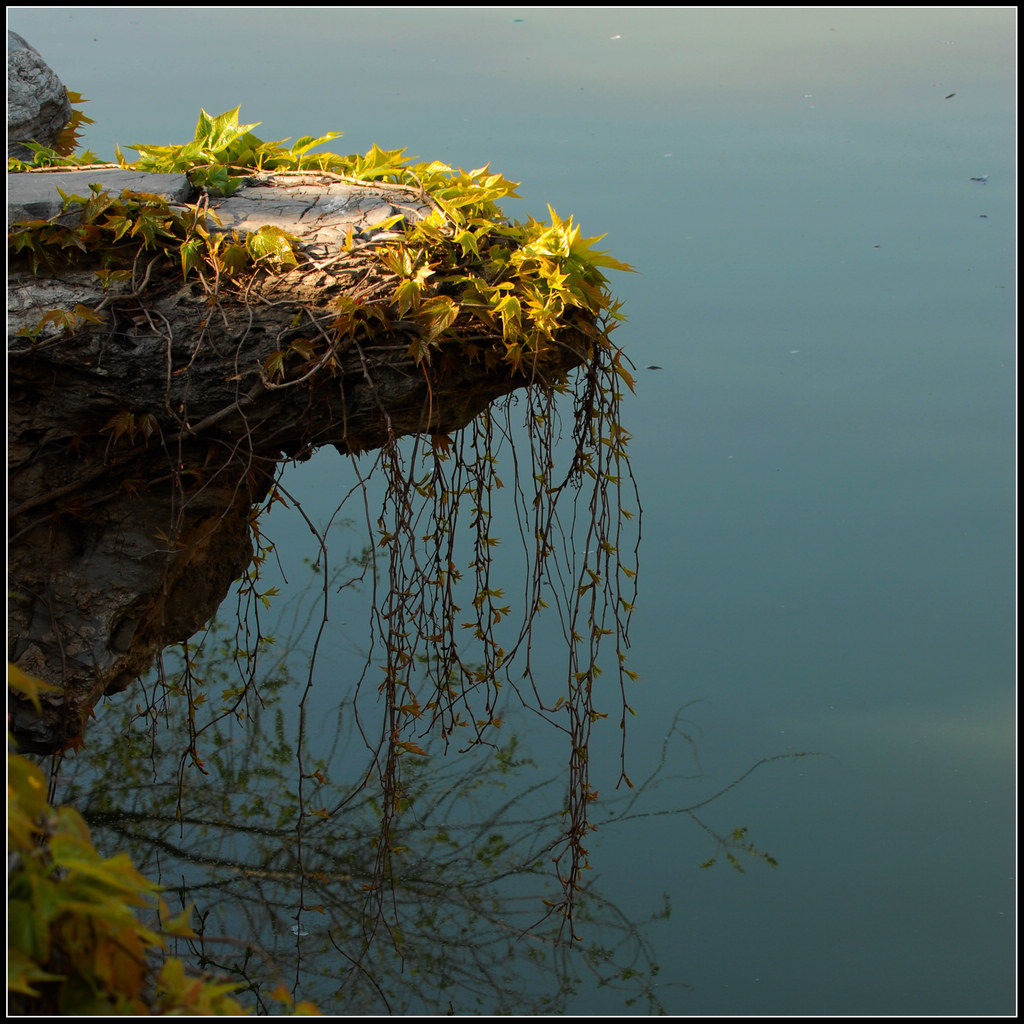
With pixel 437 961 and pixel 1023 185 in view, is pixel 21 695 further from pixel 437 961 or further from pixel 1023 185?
pixel 1023 185

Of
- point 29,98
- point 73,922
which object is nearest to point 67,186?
point 29,98

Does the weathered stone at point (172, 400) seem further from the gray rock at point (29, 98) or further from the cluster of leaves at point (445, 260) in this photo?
the gray rock at point (29, 98)

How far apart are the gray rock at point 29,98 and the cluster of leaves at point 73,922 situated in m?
2.06

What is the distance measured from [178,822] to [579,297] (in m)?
1.50

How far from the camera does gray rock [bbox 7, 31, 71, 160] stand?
2.33m

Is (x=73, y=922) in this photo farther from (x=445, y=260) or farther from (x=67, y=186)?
(x=67, y=186)

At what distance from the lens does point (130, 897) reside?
0.63 m

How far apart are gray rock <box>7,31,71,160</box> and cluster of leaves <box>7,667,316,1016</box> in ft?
6.77

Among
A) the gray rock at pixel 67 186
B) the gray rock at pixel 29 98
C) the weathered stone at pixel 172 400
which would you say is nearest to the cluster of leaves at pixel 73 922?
the weathered stone at pixel 172 400

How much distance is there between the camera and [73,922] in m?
0.63

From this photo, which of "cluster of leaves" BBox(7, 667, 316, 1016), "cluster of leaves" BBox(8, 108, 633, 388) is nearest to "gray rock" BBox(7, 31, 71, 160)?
"cluster of leaves" BBox(8, 108, 633, 388)

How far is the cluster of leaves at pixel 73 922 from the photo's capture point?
0.61 metres

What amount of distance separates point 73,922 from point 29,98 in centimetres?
229

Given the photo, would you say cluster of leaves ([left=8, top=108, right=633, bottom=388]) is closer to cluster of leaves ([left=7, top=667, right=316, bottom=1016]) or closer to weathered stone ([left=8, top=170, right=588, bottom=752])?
weathered stone ([left=8, top=170, right=588, bottom=752])
